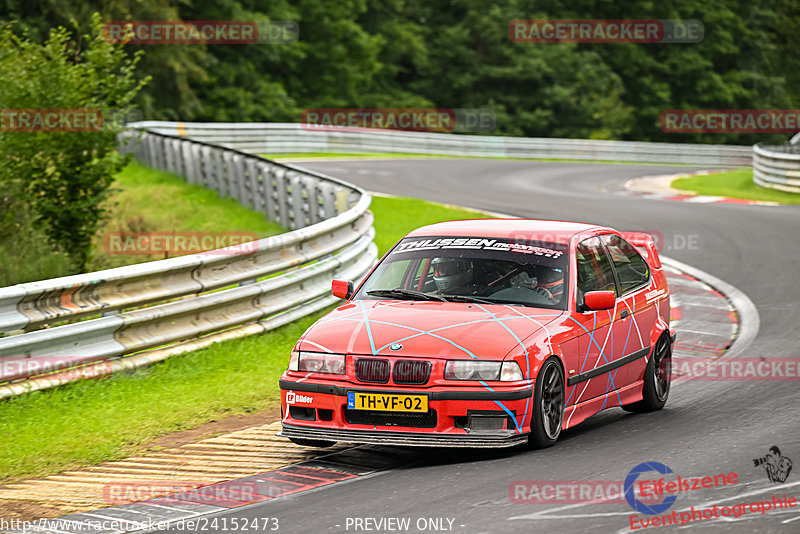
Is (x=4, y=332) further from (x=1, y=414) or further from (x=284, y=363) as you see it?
(x=284, y=363)

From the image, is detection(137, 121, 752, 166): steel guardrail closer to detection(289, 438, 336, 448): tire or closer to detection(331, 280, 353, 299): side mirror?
detection(331, 280, 353, 299): side mirror

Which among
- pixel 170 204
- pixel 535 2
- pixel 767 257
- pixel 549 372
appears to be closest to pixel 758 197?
pixel 767 257

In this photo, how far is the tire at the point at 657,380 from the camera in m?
9.01

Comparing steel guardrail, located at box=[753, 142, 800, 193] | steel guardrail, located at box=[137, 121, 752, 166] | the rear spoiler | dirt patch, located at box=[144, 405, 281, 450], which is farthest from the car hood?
steel guardrail, located at box=[137, 121, 752, 166]

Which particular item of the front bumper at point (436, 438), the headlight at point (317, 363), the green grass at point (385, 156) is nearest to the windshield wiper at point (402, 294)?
the headlight at point (317, 363)

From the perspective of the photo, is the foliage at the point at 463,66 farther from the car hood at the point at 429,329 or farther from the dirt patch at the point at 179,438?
the car hood at the point at 429,329

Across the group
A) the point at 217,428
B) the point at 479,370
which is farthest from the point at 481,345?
the point at 217,428

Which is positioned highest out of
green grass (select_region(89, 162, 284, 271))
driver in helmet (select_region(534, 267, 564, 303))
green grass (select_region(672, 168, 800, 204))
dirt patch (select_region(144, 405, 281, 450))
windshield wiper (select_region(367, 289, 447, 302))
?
driver in helmet (select_region(534, 267, 564, 303))

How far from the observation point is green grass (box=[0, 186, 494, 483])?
781cm

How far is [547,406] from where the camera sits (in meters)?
7.46

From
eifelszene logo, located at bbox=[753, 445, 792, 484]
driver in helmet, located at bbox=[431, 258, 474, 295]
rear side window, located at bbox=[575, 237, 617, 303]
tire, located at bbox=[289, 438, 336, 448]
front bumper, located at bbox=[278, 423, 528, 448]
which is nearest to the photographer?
eifelszene logo, located at bbox=[753, 445, 792, 484]

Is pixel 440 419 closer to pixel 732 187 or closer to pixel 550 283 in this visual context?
pixel 550 283

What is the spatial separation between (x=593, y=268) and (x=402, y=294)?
1486 millimetres

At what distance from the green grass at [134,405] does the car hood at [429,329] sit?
1593 mm
